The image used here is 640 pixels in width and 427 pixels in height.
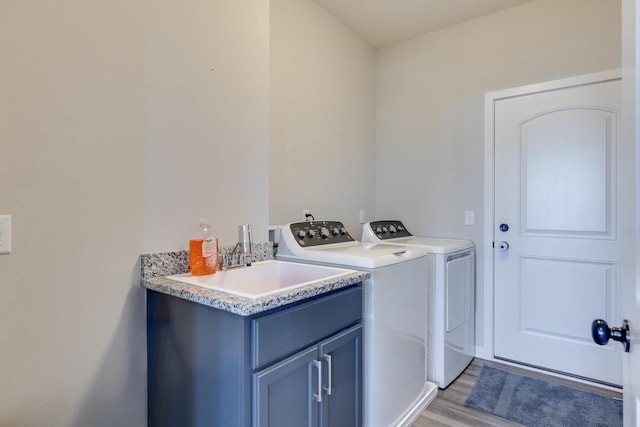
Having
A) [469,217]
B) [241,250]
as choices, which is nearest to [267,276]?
[241,250]

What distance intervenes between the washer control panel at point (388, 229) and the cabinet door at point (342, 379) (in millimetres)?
1153

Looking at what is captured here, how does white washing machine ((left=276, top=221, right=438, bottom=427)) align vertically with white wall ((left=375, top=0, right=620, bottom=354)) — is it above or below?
below

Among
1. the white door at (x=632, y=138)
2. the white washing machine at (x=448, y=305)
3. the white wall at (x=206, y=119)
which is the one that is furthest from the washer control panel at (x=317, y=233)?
the white door at (x=632, y=138)

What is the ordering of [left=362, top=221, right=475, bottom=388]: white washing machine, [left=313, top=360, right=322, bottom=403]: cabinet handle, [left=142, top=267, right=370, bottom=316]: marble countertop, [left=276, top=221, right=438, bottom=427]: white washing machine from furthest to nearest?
1. [left=362, top=221, right=475, bottom=388]: white washing machine
2. [left=276, top=221, right=438, bottom=427]: white washing machine
3. [left=313, top=360, right=322, bottom=403]: cabinet handle
4. [left=142, top=267, right=370, bottom=316]: marble countertop

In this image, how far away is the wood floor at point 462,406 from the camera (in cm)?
189

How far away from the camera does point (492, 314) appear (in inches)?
104

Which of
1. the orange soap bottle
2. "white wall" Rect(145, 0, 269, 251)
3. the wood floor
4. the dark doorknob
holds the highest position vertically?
"white wall" Rect(145, 0, 269, 251)

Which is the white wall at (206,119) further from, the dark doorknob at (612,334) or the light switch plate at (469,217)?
the light switch plate at (469,217)

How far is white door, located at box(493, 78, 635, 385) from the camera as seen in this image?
224 cm

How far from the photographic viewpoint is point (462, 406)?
2.05 m

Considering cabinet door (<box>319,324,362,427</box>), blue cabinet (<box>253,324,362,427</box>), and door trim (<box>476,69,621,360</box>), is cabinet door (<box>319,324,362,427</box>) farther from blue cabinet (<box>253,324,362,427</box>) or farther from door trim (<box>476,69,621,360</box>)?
door trim (<box>476,69,621,360</box>)

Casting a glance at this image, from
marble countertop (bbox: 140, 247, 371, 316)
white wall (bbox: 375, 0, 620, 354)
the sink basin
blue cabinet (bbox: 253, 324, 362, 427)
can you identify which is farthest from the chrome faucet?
white wall (bbox: 375, 0, 620, 354)

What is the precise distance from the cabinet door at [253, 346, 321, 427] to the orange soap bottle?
1.76ft

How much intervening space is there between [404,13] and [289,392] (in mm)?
2747
